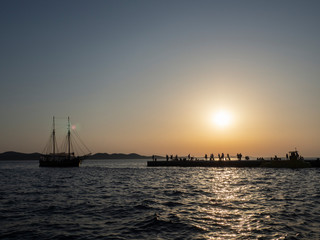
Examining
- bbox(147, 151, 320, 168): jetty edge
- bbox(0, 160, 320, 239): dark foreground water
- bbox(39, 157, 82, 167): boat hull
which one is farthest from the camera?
bbox(39, 157, 82, 167): boat hull

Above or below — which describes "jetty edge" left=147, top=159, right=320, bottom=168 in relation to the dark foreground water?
below

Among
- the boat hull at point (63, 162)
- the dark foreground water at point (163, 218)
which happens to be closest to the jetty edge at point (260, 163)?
the boat hull at point (63, 162)

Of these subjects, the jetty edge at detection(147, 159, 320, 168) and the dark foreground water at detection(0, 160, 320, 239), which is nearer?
the dark foreground water at detection(0, 160, 320, 239)

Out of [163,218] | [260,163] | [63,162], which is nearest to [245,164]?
[260,163]

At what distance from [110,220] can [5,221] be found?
6.71 meters

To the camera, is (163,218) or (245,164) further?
(245,164)

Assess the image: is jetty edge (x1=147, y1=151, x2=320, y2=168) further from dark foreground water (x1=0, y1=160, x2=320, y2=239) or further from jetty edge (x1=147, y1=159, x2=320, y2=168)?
dark foreground water (x1=0, y1=160, x2=320, y2=239)

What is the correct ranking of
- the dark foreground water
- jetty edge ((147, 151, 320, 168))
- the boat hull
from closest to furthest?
the dark foreground water → jetty edge ((147, 151, 320, 168)) → the boat hull

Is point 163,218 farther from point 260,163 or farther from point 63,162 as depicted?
point 63,162

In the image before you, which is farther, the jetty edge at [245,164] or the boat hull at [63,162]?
the boat hull at [63,162]

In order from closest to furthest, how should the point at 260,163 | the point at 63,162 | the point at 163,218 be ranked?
the point at 163,218 → the point at 260,163 → the point at 63,162

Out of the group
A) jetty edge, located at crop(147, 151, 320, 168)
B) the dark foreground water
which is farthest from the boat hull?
the dark foreground water

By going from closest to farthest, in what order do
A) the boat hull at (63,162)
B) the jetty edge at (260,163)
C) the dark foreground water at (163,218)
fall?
the dark foreground water at (163,218)
the jetty edge at (260,163)
the boat hull at (63,162)

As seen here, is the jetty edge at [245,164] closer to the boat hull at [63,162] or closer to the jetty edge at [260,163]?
the jetty edge at [260,163]
